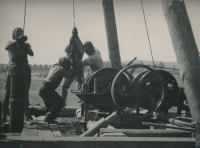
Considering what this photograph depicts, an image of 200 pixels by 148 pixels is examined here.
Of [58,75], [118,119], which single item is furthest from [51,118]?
[118,119]

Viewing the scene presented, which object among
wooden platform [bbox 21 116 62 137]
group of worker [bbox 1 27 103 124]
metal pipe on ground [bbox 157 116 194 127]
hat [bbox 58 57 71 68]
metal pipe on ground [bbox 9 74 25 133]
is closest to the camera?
metal pipe on ground [bbox 9 74 25 133]

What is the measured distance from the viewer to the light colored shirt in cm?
680

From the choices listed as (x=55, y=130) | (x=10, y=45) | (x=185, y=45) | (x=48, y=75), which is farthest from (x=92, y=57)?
(x=185, y=45)

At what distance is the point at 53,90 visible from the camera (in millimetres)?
5867

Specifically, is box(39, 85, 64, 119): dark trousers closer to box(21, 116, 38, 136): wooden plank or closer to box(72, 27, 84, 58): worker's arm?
box(21, 116, 38, 136): wooden plank

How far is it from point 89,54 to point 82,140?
3.56 meters

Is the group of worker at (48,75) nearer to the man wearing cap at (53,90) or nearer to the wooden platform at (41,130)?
the man wearing cap at (53,90)

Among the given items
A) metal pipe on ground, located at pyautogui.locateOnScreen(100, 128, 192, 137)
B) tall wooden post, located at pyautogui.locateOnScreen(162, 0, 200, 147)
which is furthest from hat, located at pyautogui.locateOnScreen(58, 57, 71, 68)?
tall wooden post, located at pyautogui.locateOnScreen(162, 0, 200, 147)

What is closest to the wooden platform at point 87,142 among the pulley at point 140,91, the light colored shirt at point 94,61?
the pulley at point 140,91

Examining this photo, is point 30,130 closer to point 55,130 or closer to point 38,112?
point 55,130

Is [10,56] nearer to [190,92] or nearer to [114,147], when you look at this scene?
[114,147]

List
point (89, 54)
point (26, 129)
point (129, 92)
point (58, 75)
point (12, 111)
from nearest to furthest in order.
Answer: point (12, 111) → point (26, 129) → point (129, 92) → point (58, 75) → point (89, 54)

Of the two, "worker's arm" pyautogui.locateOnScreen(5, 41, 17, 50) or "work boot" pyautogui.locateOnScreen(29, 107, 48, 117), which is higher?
"worker's arm" pyautogui.locateOnScreen(5, 41, 17, 50)

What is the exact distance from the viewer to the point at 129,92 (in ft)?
17.9
